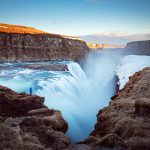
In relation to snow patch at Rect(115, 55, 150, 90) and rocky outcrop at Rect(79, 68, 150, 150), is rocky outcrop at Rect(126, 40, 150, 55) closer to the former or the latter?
snow patch at Rect(115, 55, 150, 90)

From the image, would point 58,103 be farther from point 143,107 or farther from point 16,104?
point 143,107

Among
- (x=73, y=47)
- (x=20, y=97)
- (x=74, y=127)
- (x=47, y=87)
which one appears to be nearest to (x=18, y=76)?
(x=47, y=87)

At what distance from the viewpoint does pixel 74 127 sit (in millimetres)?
22562

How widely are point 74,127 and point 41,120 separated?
10037 millimetres

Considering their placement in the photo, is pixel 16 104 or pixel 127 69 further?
pixel 127 69

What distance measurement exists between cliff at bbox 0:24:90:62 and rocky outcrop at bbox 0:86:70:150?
38.1 metres

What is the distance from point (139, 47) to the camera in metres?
120

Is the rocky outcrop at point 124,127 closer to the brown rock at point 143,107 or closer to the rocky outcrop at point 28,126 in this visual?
the brown rock at point 143,107

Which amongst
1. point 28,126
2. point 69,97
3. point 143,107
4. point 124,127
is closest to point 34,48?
point 69,97

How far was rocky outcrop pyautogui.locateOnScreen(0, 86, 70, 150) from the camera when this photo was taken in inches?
385

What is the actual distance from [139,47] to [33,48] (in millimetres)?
71095

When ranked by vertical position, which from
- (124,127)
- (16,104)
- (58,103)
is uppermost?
(16,104)

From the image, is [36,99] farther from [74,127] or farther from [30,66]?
[30,66]

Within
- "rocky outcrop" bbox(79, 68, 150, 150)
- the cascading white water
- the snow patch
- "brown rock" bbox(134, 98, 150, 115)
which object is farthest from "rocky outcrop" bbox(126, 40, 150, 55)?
"brown rock" bbox(134, 98, 150, 115)
